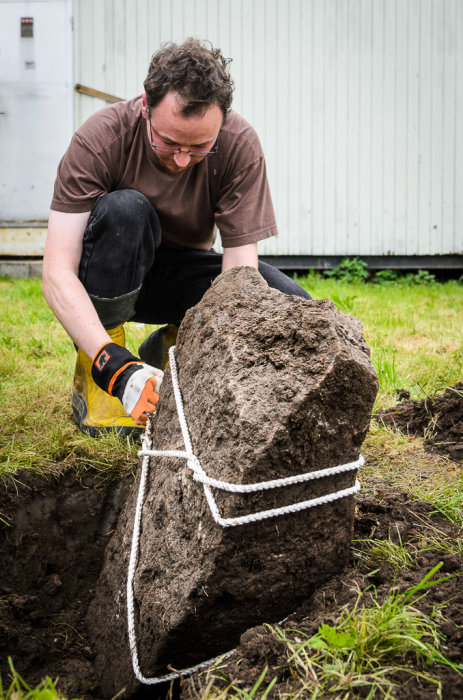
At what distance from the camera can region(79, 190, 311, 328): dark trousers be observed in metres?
2.32

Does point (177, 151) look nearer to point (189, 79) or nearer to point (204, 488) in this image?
point (189, 79)

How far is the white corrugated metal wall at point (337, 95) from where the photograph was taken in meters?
6.68

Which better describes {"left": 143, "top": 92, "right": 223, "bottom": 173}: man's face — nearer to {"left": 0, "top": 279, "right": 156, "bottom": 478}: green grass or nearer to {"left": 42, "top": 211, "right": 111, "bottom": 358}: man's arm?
{"left": 42, "top": 211, "right": 111, "bottom": 358}: man's arm

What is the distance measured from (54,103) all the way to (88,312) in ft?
17.9

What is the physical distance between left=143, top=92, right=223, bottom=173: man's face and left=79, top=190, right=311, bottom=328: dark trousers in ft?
0.86

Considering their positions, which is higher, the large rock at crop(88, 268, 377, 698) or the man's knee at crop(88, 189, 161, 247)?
the man's knee at crop(88, 189, 161, 247)

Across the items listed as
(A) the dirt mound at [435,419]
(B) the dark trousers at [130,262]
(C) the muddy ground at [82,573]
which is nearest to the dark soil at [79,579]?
(C) the muddy ground at [82,573]

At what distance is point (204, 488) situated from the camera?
136 centimetres

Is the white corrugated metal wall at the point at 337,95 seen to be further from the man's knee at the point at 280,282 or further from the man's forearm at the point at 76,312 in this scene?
the man's forearm at the point at 76,312

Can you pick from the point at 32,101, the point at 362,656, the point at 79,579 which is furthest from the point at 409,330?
the point at 32,101

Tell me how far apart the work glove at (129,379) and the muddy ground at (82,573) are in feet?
1.23

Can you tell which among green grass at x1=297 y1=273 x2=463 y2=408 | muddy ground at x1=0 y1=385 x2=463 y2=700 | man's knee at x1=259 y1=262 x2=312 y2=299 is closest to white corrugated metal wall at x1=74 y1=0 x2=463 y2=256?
green grass at x1=297 y1=273 x2=463 y2=408

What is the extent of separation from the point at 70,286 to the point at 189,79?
2.62 feet

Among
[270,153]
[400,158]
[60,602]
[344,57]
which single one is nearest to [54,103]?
[270,153]
